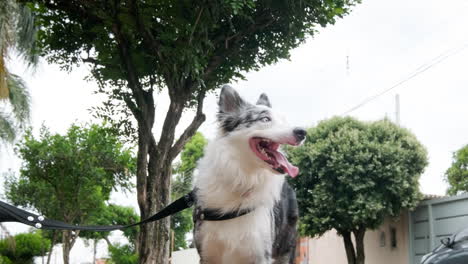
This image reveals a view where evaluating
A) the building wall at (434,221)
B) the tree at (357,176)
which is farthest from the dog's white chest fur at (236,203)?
the tree at (357,176)

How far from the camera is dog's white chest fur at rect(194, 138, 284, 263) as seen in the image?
321 cm

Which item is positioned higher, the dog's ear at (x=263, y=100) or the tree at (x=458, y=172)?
the tree at (x=458, y=172)

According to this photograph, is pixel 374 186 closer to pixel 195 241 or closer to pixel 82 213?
pixel 82 213

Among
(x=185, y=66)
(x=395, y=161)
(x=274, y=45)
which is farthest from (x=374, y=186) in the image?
(x=185, y=66)

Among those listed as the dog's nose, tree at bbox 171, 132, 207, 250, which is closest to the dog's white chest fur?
the dog's nose

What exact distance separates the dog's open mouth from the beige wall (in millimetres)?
17968

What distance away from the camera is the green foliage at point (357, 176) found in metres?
18.5

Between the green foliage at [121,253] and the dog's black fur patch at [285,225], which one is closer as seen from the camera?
the dog's black fur patch at [285,225]

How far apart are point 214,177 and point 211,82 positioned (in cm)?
742

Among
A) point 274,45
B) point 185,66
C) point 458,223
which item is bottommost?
point 458,223

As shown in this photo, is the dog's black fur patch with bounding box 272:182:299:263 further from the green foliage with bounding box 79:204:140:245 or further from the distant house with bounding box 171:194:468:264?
the green foliage with bounding box 79:204:140:245

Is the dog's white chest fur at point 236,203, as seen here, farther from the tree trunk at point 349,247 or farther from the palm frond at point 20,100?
the palm frond at point 20,100

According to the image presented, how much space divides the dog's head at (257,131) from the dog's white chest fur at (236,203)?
0.06 m

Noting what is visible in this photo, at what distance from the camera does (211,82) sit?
10.8 metres
